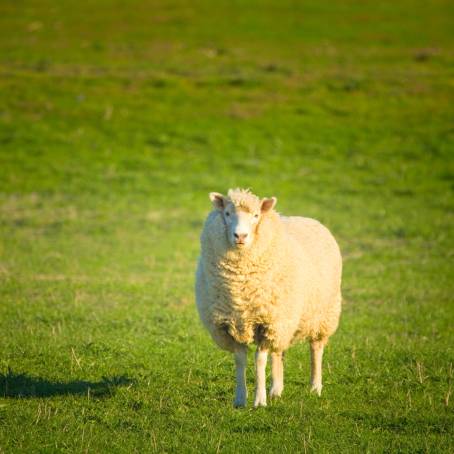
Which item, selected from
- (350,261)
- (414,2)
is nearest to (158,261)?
(350,261)

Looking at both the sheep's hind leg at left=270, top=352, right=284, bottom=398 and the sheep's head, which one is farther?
the sheep's hind leg at left=270, top=352, right=284, bottom=398

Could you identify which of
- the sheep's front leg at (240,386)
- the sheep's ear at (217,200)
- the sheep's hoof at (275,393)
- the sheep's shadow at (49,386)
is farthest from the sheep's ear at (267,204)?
the sheep's shadow at (49,386)

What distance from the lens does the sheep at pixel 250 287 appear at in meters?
7.77

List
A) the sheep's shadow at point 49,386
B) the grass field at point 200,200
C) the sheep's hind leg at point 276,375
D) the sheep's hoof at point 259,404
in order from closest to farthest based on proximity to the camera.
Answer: the grass field at point 200,200
the sheep's hoof at point 259,404
the sheep's shadow at point 49,386
the sheep's hind leg at point 276,375

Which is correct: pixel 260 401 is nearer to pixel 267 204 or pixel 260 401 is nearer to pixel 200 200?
pixel 267 204

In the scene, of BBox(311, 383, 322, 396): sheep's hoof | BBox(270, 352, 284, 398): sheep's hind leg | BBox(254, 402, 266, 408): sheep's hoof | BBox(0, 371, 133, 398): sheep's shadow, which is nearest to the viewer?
BBox(254, 402, 266, 408): sheep's hoof

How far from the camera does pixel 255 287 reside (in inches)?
310

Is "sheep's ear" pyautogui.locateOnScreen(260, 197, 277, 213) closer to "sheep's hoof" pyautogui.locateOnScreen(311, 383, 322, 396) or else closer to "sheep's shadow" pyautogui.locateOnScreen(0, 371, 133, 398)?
"sheep's hoof" pyautogui.locateOnScreen(311, 383, 322, 396)

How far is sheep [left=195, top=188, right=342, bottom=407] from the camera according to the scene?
777 cm

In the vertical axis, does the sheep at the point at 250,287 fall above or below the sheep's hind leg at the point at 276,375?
above

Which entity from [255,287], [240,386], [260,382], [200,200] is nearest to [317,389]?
[260,382]

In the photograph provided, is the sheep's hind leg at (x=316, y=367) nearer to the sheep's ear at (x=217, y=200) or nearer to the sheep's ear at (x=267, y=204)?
the sheep's ear at (x=267, y=204)

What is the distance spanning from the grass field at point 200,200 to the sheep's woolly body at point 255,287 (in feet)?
2.15

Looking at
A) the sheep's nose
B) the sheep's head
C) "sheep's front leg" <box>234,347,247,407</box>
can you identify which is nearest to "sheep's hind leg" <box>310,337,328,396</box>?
"sheep's front leg" <box>234,347,247,407</box>
